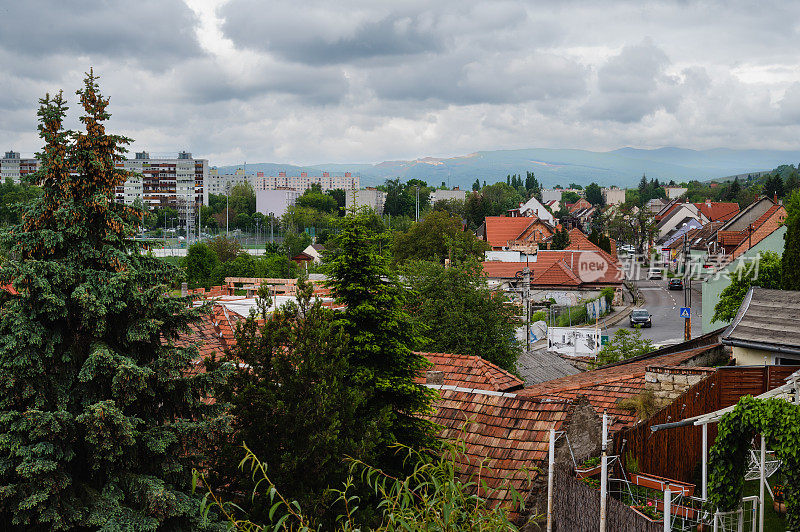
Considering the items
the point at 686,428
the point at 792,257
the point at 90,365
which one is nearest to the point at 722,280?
the point at 792,257

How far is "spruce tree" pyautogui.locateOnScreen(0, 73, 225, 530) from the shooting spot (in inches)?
268

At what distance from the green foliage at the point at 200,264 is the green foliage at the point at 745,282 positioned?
4541 centimetres

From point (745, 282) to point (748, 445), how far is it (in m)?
17.5

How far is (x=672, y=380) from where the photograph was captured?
39.1ft

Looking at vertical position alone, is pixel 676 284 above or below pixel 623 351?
below

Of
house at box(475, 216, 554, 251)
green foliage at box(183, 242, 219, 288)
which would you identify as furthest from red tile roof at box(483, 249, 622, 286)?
Answer: green foliage at box(183, 242, 219, 288)

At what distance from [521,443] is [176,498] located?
550 centimetres

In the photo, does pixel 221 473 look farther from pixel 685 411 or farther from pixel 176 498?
pixel 685 411

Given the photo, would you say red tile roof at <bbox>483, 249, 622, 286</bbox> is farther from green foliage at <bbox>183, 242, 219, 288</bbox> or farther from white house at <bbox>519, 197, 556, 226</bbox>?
white house at <bbox>519, 197, 556, 226</bbox>

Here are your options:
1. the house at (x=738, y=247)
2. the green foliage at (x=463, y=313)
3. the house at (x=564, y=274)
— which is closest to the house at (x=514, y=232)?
the house at (x=738, y=247)

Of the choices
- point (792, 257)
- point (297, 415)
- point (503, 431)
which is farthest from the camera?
point (792, 257)

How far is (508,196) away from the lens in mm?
147625

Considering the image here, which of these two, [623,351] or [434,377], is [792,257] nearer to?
[623,351]

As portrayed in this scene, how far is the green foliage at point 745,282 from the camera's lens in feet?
75.6
